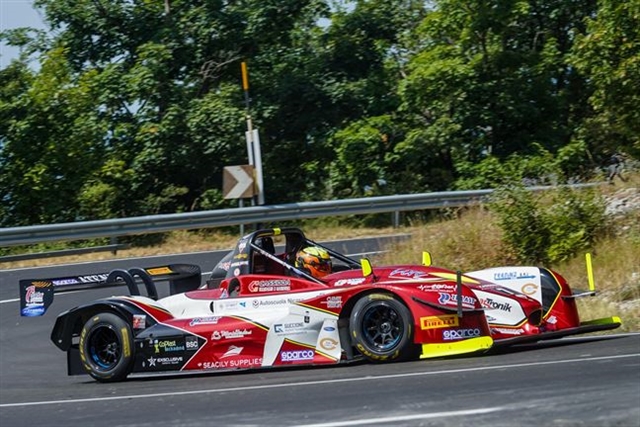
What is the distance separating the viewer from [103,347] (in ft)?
38.3

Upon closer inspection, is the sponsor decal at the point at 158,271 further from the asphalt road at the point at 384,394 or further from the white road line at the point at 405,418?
the white road line at the point at 405,418

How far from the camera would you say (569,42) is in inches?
1060

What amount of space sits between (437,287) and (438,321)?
36 centimetres

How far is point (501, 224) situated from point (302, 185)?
11.0 metres

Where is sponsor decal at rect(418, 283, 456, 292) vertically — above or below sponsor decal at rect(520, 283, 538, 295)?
above

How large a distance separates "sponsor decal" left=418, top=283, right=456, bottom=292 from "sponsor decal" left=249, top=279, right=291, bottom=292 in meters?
1.55

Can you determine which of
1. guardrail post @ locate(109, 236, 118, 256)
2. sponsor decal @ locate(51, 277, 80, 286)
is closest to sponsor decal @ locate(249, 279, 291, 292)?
sponsor decal @ locate(51, 277, 80, 286)

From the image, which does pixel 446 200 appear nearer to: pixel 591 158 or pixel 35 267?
pixel 591 158

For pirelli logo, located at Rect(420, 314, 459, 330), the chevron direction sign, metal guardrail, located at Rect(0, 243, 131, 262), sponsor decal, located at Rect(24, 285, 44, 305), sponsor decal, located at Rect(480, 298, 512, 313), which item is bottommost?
pirelli logo, located at Rect(420, 314, 459, 330)

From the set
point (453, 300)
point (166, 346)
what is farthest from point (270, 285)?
point (453, 300)

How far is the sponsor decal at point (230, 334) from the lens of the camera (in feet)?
35.9

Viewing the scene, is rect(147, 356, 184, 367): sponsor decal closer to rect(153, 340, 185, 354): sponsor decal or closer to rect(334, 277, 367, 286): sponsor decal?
rect(153, 340, 185, 354): sponsor decal

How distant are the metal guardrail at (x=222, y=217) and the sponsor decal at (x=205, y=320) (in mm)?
8299

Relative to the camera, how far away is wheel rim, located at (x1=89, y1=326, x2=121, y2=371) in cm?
1155
